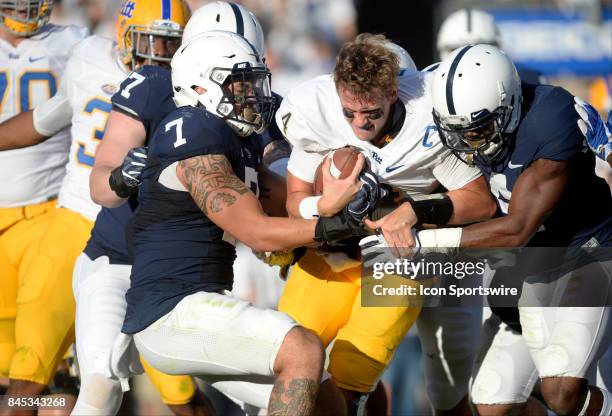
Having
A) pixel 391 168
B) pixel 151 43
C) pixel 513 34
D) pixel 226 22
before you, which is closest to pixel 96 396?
pixel 391 168

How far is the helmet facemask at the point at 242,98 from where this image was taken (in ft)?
13.3

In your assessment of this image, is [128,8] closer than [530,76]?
Yes

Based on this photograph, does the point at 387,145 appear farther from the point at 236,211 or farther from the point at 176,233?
the point at 176,233

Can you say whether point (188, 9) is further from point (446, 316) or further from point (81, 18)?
point (81, 18)

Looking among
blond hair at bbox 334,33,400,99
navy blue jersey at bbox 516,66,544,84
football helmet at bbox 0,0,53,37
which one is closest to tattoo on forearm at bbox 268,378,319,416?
blond hair at bbox 334,33,400,99

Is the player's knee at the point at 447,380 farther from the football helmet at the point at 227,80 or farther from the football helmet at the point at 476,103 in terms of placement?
the football helmet at the point at 227,80

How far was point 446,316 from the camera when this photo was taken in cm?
500

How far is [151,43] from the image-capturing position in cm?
494

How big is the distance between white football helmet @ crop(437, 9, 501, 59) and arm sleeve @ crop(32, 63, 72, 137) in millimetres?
2895

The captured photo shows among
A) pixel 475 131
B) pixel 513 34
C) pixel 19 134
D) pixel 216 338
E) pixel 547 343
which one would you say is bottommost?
pixel 513 34

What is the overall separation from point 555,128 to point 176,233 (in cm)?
161

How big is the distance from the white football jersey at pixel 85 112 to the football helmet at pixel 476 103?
65.4 inches

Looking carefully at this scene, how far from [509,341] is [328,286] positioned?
95 centimetres

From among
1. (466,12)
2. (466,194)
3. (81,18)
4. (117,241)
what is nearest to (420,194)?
(466,194)
